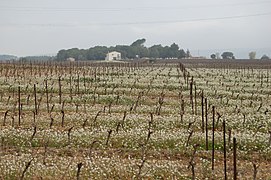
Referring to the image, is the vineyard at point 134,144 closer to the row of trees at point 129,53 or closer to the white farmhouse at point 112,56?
the white farmhouse at point 112,56

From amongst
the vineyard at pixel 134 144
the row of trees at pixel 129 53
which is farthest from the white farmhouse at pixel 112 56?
the vineyard at pixel 134 144

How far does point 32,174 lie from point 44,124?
8.48 m

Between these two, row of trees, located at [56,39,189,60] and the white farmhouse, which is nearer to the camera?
the white farmhouse

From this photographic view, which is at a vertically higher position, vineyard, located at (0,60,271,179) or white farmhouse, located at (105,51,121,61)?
white farmhouse, located at (105,51,121,61)

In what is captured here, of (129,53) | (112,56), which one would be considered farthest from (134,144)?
(129,53)

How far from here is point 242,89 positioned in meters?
39.0

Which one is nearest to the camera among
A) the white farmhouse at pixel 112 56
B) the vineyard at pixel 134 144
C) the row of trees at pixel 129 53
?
the vineyard at pixel 134 144

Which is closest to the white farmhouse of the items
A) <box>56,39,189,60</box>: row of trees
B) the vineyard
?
<box>56,39,189,60</box>: row of trees

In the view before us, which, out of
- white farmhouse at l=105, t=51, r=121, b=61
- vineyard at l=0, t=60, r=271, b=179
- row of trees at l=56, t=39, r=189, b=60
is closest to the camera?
vineyard at l=0, t=60, r=271, b=179

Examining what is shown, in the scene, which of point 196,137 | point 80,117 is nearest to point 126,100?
point 80,117

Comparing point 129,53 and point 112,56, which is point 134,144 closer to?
point 112,56

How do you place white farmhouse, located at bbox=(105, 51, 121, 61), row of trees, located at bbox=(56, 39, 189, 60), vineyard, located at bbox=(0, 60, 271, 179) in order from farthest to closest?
row of trees, located at bbox=(56, 39, 189, 60)
white farmhouse, located at bbox=(105, 51, 121, 61)
vineyard, located at bbox=(0, 60, 271, 179)

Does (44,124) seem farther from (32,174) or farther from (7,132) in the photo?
(32,174)

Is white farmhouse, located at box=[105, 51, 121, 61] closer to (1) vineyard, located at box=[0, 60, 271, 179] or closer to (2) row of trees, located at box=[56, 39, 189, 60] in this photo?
(2) row of trees, located at box=[56, 39, 189, 60]
